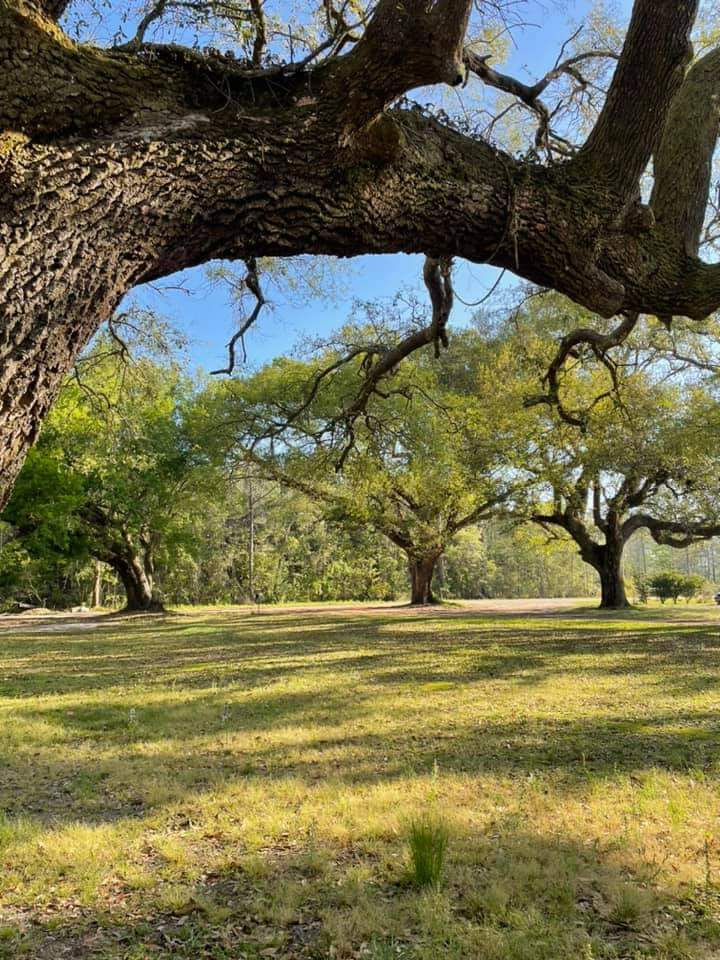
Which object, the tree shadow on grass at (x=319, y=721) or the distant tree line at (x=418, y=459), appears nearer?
the tree shadow on grass at (x=319, y=721)

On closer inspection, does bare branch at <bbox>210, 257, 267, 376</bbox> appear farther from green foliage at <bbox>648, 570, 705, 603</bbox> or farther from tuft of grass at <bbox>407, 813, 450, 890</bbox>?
green foliage at <bbox>648, 570, 705, 603</bbox>

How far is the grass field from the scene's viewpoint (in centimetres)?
238

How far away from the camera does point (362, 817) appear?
3436mm

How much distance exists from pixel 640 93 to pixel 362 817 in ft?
14.8

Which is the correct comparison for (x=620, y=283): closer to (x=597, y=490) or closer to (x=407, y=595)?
(x=597, y=490)

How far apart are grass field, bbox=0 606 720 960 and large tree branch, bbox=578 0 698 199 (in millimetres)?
3650

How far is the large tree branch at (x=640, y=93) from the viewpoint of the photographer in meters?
3.73

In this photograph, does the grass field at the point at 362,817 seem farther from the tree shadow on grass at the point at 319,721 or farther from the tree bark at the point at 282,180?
the tree bark at the point at 282,180

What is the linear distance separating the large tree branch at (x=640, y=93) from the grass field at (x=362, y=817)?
12.0ft

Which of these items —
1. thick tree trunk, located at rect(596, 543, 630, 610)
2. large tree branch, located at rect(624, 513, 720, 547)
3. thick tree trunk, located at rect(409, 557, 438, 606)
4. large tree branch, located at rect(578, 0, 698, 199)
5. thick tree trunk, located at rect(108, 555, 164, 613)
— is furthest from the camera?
thick tree trunk, located at rect(409, 557, 438, 606)

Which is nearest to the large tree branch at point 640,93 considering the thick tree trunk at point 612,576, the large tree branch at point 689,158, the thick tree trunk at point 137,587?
the large tree branch at point 689,158

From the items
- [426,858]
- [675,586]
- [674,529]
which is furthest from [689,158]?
[675,586]

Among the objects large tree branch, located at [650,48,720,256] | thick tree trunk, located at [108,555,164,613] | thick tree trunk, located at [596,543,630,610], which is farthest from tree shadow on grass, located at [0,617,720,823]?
thick tree trunk, located at [108,555,164,613]

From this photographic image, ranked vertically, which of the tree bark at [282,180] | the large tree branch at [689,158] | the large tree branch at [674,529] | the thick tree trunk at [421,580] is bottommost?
the thick tree trunk at [421,580]
